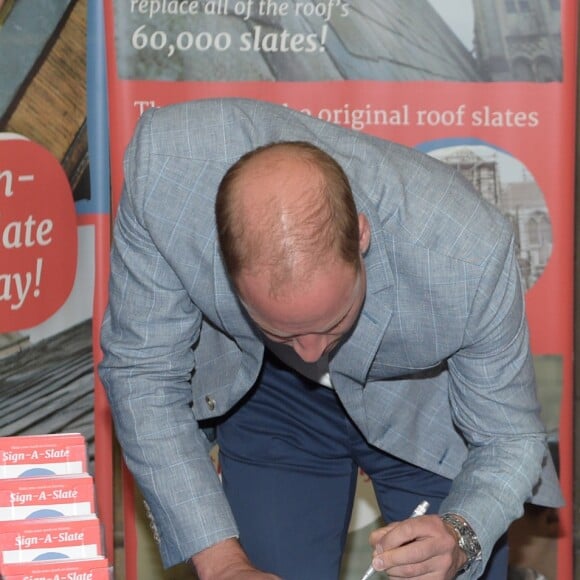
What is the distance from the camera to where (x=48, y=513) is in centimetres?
173

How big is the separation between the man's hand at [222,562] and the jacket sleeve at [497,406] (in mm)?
362

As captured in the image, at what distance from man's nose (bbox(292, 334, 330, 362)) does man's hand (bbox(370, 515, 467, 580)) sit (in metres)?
0.29

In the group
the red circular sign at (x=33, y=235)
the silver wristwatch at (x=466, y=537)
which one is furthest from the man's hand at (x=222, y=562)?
the red circular sign at (x=33, y=235)

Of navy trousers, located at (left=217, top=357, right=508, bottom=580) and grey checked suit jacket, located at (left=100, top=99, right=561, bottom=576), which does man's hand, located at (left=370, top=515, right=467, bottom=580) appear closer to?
grey checked suit jacket, located at (left=100, top=99, right=561, bottom=576)

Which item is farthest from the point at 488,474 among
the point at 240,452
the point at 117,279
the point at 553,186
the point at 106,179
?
the point at 106,179

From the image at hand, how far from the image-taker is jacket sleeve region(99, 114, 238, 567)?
1.94 m

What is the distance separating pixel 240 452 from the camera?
2.31 metres

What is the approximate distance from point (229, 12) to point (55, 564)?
1.85m

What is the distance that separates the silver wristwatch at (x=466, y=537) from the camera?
6.01 ft

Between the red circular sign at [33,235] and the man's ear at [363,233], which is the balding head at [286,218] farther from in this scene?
the red circular sign at [33,235]

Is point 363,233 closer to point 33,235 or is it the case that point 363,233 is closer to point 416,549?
point 416,549

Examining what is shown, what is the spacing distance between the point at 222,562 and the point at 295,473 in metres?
0.45

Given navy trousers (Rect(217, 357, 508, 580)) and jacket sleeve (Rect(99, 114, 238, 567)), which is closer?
jacket sleeve (Rect(99, 114, 238, 567))

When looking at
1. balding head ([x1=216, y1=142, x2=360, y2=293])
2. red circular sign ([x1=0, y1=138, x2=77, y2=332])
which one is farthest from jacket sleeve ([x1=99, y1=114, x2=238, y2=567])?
red circular sign ([x1=0, y1=138, x2=77, y2=332])
